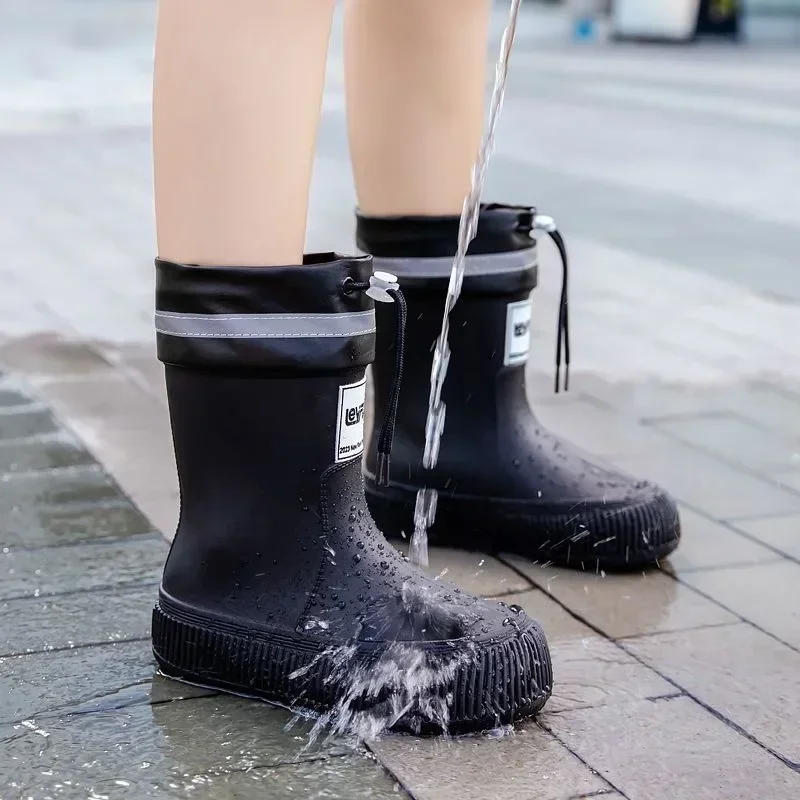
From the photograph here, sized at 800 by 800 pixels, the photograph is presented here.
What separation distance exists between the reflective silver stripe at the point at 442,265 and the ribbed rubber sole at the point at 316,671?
2.01 feet

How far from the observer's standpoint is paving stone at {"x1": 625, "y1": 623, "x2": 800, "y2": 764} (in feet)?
5.53

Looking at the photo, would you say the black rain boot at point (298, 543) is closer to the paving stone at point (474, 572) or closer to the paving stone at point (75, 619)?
the paving stone at point (75, 619)

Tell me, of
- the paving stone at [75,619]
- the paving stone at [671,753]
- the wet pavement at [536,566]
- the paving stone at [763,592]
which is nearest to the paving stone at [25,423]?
the wet pavement at [536,566]

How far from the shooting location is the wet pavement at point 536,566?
1558 millimetres

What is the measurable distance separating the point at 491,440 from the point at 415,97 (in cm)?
52

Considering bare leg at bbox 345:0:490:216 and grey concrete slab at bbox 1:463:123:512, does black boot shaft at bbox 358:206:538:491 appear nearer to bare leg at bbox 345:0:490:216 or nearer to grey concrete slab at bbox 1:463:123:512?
bare leg at bbox 345:0:490:216

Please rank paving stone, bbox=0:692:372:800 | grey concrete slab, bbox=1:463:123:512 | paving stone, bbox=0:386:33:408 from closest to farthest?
paving stone, bbox=0:692:372:800, grey concrete slab, bbox=1:463:123:512, paving stone, bbox=0:386:33:408

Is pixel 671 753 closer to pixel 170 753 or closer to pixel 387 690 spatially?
pixel 387 690

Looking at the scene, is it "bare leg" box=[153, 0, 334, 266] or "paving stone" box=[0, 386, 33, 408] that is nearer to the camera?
"bare leg" box=[153, 0, 334, 266]

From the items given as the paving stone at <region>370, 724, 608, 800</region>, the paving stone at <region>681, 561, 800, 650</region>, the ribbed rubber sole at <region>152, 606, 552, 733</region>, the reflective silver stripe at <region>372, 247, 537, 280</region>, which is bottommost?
the paving stone at <region>681, 561, 800, 650</region>

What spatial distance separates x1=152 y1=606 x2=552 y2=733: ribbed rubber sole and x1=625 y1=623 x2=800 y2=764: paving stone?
0.23 meters

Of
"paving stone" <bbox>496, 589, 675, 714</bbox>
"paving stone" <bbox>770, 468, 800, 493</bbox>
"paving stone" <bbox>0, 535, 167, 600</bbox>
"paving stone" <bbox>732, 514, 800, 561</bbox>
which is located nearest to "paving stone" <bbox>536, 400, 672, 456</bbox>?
"paving stone" <bbox>770, 468, 800, 493</bbox>

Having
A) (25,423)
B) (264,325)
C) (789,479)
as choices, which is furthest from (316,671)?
(25,423)

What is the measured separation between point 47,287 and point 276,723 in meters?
2.89
